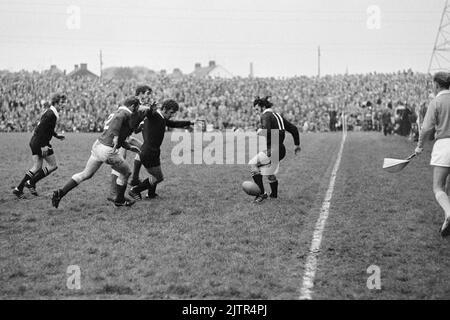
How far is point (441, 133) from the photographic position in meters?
7.32

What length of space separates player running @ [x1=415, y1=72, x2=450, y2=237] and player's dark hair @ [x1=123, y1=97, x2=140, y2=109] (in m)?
4.60

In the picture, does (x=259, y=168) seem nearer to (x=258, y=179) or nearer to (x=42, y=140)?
(x=258, y=179)

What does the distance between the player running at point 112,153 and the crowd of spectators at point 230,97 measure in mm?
30229

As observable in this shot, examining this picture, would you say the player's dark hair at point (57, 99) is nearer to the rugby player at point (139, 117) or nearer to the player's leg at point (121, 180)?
the rugby player at point (139, 117)

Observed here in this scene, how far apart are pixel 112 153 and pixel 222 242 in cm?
306

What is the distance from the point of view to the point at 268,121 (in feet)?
33.3

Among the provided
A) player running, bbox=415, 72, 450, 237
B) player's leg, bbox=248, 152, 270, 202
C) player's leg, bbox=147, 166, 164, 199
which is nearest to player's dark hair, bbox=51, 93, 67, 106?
player's leg, bbox=147, 166, 164, 199

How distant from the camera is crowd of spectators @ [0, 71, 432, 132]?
40312mm

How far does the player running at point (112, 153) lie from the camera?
934 centimetres

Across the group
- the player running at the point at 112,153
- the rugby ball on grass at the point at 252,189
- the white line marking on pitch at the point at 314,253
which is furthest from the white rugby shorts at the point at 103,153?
the white line marking on pitch at the point at 314,253

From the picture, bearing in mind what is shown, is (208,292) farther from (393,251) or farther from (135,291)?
(393,251)

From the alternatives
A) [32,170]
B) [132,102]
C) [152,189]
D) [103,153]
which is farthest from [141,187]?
[32,170]
